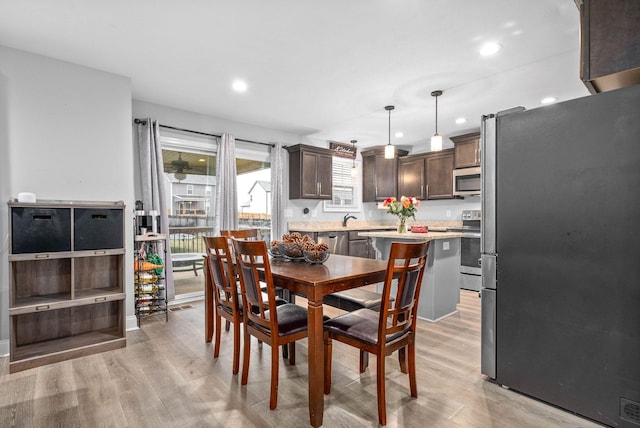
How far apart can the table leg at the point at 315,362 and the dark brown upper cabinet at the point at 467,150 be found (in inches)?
175

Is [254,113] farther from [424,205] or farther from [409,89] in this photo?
[424,205]

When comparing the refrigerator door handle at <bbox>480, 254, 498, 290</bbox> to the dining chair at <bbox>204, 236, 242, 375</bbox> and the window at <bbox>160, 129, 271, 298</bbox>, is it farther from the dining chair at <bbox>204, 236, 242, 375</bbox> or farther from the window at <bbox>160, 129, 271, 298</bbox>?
the window at <bbox>160, 129, 271, 298</bbox>

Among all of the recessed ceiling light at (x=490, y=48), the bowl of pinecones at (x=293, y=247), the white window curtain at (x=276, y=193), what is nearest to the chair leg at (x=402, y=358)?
the bowl of pinecones at (x=293, y=247)

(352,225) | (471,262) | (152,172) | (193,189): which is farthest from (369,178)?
(152,172)

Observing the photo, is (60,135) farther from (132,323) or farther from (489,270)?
(489,270)

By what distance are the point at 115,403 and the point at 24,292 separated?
157 centimetres

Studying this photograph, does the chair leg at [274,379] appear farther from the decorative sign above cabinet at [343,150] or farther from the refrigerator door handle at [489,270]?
the decorative sign above cabinet at [343,150]

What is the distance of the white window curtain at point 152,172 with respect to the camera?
3.82 meters

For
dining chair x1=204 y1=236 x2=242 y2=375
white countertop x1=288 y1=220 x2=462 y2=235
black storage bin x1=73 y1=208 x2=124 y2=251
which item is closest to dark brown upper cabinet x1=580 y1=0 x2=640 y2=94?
dining chair x1=204 y1=236 x2=242 y2=375

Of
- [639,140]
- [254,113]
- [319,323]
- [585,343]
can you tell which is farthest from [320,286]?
[254,113]

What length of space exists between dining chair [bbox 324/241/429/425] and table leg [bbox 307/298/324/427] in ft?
0.81

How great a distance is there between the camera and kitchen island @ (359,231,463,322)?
3.45m

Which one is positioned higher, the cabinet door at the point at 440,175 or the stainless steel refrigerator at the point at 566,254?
the cabinet door at the point at 440,175

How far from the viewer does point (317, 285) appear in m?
1.69
